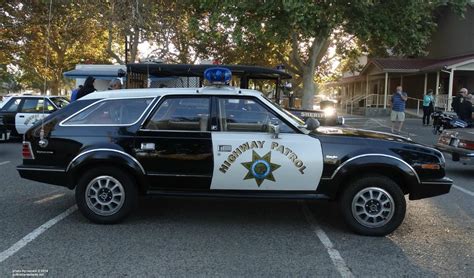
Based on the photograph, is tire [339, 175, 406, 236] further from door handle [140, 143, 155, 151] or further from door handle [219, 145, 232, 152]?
door handle [140, 143, 155, 151]

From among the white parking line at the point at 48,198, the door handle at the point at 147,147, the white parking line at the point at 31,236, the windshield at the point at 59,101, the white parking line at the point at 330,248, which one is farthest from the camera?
the windshield at the point at 59,101

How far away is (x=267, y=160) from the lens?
5.12 m

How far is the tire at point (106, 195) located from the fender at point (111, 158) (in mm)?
135

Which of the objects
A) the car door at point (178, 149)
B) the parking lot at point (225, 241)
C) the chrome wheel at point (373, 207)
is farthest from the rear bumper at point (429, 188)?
the car door at point (178, 149)

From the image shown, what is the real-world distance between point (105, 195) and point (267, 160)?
194 centimetres

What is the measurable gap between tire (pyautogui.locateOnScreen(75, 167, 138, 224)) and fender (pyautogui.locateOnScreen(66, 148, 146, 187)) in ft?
0.44

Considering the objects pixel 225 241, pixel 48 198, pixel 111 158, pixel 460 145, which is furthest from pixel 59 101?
pixel 460 145

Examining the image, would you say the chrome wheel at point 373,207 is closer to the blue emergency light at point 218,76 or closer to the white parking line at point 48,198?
the blue emergency light at point 218,76

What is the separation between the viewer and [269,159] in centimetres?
512

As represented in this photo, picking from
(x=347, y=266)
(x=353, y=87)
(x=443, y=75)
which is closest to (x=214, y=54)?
(x=443, y=75)

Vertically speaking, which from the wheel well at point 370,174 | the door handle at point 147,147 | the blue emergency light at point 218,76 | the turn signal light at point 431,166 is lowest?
the wheel well at point 370,174

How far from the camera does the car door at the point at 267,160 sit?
511 cm

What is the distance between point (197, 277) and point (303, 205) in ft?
9.26

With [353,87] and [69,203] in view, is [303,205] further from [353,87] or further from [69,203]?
[353,87]
